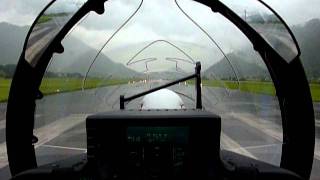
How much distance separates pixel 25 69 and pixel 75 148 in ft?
33.3

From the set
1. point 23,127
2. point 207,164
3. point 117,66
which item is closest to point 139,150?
point 207,164

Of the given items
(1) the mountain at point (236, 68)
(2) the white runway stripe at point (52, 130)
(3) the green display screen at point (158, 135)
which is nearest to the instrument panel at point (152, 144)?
(3) the green display screen at point (158, 135)

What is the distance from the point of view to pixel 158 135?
2143 millimetres

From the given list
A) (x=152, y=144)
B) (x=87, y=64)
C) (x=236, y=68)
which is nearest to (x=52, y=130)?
(x=87, y=64)

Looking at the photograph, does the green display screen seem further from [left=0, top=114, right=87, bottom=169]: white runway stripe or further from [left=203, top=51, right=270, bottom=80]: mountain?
[left=0, top=114, right=87, bottom=169]: white runway stripe

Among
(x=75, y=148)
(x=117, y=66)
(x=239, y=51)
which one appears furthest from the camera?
(x=75, y=148)

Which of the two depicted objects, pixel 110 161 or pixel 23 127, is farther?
pixel 23 127

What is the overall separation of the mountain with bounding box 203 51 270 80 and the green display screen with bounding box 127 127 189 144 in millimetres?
923

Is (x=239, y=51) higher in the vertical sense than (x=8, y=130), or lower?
higher

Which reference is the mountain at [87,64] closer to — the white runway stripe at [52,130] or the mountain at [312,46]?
the white runway stripe at [52,130]

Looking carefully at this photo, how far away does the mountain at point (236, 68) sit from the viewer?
311cm

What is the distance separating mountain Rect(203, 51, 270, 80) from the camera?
3.11 meters

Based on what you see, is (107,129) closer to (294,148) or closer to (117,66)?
(294,148)

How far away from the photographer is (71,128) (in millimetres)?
18094
